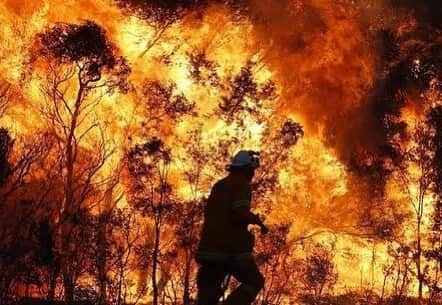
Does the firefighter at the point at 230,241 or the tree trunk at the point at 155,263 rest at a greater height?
the tree trunk at the point at 155,263

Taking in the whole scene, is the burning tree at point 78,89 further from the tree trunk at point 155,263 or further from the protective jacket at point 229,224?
the protective jacket at point 229,224

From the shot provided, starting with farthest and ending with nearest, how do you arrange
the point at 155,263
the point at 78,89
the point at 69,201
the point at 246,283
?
the point at 78,89, the point at 155,263, the point at 69,201, the point at 246,283

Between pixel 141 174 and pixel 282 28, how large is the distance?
7.70 metres

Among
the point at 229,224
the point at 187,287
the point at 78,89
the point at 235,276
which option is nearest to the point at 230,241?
the point at 229,224

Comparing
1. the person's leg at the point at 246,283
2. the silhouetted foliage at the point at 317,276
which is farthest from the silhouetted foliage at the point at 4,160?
the silhouetted foliage at the point at 317,276

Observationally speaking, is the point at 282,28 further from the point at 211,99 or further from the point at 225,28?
the point at 211,99

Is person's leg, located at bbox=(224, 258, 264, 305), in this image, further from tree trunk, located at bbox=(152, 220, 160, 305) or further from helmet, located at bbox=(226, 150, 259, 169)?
tree trunk, located at bbox=(152, 220, 160, 305)

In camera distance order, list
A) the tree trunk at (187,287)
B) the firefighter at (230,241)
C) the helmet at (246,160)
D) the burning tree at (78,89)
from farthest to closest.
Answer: the burning tree at (78,89) < the tree trunk at (187,287) < the helmet at (246,160) < the firefighter at (230,241)

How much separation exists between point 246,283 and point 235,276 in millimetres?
172

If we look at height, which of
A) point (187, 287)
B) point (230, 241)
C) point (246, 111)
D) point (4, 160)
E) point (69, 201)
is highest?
point (246, 111)

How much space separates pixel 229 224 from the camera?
28.6 feet

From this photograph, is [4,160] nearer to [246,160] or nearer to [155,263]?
[246,160]

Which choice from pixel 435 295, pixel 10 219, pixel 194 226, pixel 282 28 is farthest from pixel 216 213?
pixel 282 28

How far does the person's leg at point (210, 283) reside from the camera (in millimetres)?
8741
